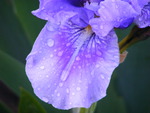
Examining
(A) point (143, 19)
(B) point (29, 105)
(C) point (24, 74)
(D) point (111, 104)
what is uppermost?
(A) point (143, 19)

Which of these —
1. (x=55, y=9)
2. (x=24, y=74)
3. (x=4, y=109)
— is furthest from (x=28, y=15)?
(x=55, y=9)

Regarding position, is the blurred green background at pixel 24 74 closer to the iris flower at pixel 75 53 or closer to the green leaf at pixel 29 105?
the green leaf at pixel 29 105

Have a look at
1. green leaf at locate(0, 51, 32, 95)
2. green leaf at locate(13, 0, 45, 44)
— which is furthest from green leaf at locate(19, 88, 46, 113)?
green leaf at locate(13, 0, 45, 44)

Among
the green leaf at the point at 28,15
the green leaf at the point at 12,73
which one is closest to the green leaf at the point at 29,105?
the green leaf at the point at 12,73

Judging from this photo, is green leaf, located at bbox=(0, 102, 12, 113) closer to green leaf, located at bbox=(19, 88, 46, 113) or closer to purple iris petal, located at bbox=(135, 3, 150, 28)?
green leaf, located at bbox=(19, 88, 46, 113)

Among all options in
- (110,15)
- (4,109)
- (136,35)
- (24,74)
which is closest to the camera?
(110,15)

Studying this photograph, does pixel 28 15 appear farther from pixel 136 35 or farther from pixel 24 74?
pixel 136 35
